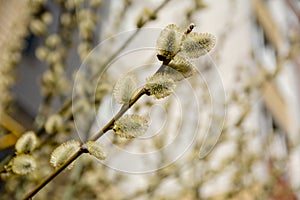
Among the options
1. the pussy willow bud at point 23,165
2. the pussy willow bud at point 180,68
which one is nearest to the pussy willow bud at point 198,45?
the pussy willow bud at point 180,68

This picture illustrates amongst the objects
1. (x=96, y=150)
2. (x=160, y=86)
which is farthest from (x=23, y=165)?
(x=160, y=86)

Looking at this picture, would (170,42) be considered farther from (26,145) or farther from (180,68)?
(26,145)

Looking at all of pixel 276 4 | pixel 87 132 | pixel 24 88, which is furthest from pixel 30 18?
pixel 276 4

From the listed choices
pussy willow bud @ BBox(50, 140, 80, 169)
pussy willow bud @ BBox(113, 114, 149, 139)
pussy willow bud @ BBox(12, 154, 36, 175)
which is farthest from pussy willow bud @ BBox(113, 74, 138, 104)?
pussy willow bud @ BBox(12, 154, 36, 175)

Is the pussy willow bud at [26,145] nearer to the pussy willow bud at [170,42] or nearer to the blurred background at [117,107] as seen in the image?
the blurred background at [117,107]

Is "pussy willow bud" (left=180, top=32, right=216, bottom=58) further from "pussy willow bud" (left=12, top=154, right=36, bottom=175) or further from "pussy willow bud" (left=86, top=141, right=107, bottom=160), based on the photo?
"pussy willow bud" (left=12, top=154, right=36, bottom=175)

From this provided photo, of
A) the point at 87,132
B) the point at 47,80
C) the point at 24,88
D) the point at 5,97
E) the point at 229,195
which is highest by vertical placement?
the point at 24,88

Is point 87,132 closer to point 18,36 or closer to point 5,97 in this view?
point 5,97
